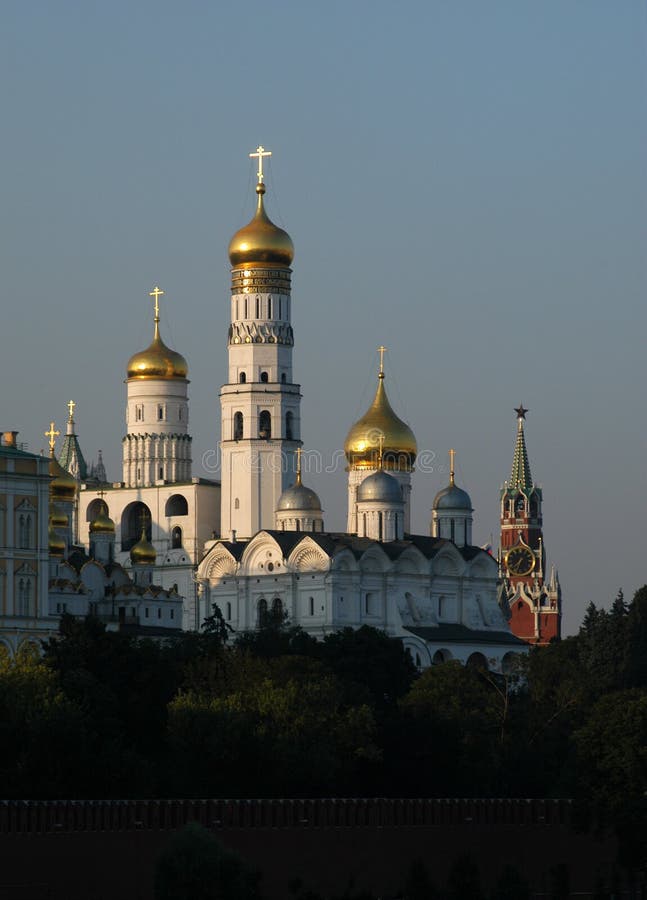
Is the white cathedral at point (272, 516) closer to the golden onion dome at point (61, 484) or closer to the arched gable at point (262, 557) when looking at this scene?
the arched gable at point (262, 557)

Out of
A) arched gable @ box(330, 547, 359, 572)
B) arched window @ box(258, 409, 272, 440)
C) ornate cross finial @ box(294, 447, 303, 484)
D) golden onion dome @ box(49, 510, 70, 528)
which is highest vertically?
arched window @ box(258, 409, 272, 440)

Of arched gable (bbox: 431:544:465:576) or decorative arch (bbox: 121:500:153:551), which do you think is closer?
arched gable (bbox: 431:544:465:576)

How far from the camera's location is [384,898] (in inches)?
2199

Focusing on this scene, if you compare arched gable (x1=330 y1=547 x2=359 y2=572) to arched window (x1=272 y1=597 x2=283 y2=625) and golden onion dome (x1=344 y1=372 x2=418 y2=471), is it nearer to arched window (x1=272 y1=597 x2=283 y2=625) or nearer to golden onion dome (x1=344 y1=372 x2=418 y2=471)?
arched window (x1=272 y1=597 x2=283 y2=625)

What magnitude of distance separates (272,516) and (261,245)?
915cm

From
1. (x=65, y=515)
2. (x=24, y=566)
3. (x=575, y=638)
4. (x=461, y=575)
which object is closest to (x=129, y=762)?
(x=24, y=566)

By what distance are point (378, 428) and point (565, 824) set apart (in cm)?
4395

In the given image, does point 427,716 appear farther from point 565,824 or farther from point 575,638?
point 575,638

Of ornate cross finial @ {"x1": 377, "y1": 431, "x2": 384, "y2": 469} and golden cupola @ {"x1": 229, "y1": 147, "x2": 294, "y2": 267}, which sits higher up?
golden cupola @ {"x1": 229, "y1": 147, "x2": 294, "y2": 267}

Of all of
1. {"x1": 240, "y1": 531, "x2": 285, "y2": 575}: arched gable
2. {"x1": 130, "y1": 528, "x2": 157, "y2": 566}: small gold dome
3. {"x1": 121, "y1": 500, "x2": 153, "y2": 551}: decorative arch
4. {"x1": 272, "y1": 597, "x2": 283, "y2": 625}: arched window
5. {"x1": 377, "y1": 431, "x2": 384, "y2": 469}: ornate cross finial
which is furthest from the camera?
{"x1": 121, "y1": 500, "x2": 153, "y2": 551}: decorative arch

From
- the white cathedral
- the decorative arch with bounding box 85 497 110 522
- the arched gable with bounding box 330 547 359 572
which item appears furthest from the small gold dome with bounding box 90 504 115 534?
the arched gable with bounding box 330 547 359 572

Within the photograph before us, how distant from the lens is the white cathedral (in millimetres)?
96938

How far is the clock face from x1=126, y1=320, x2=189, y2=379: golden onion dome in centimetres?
4510

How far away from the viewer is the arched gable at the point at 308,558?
315ft
